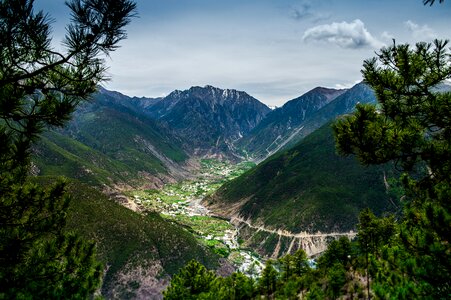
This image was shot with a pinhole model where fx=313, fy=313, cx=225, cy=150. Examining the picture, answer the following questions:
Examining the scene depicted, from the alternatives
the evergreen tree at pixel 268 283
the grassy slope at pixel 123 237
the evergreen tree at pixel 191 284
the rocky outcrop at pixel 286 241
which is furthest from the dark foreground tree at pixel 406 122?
the rocky outcrop at pixel 286 241

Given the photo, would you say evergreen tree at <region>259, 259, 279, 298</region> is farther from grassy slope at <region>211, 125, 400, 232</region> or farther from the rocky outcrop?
grassy slope at <region>211, 125, 400, 232</region>

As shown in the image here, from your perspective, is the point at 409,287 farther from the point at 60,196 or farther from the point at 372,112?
the point at 60,196

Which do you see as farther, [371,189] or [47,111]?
[371,189]

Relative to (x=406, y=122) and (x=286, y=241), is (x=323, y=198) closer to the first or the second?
(x=286, y=241)

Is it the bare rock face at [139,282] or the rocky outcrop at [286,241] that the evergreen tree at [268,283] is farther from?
the rocky outcrop at [286,241]

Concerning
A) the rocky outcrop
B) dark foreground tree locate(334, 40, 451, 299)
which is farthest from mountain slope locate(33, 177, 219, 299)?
dark foreground tree locate(334, 40, 451, 299)

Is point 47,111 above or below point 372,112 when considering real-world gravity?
below

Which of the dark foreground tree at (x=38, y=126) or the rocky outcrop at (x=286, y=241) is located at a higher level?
the dark foreground tree at (x=38, y=126)

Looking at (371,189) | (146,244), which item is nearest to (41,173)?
(146,244)
